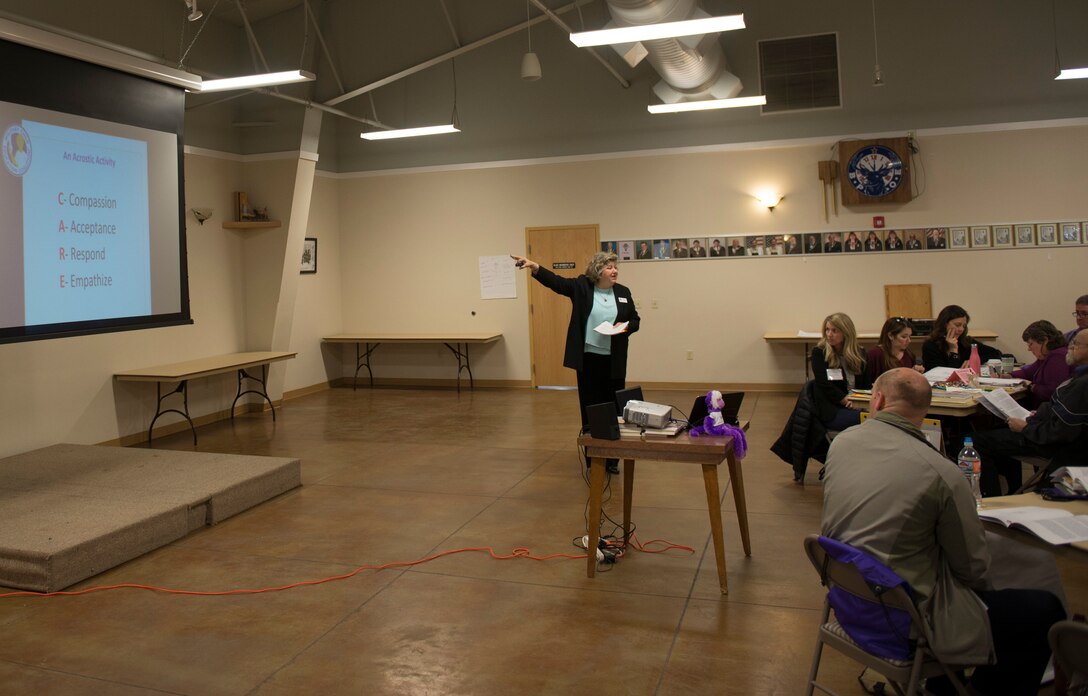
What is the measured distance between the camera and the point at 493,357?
1102 centimetres

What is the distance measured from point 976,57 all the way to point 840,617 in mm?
8607

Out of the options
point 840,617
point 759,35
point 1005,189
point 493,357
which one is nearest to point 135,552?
point 840,617

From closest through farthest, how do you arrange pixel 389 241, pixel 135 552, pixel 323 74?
pixel 135 552, pixel 323 74, pixel 389 241

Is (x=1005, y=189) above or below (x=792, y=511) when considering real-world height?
above

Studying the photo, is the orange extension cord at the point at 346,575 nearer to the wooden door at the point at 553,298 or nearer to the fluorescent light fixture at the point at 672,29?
the fluorescent light fixture at the point at 672,29

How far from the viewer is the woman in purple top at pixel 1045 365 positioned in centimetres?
507

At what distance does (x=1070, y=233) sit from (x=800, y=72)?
352 centimetres

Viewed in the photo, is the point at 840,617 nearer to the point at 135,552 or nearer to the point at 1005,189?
the point at 135,552

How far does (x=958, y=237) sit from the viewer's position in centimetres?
913

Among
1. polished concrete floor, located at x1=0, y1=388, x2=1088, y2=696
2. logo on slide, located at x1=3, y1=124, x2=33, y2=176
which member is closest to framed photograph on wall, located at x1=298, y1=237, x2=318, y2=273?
polished concrete floor, located at x1=0, y1=388, x2=1088, y2=696

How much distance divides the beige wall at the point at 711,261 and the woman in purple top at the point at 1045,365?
12.9 ft

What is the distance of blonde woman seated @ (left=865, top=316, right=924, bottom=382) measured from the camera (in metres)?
5.46

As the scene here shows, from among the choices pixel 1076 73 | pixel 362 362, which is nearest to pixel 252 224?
pixel 362 362

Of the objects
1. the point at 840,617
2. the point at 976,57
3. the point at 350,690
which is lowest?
the point at 350,690
